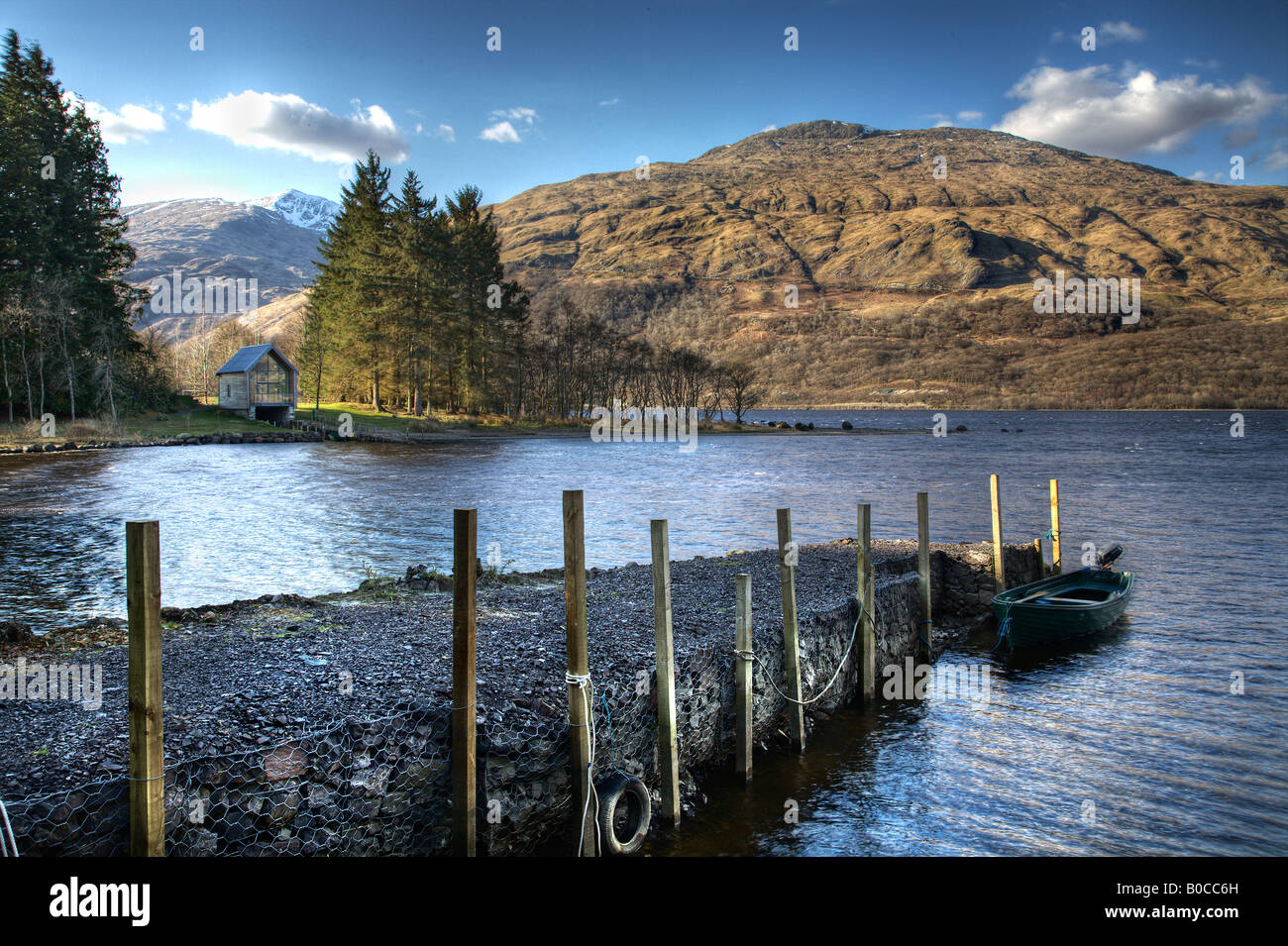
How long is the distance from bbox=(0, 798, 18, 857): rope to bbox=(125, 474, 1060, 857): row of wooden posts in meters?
0.67

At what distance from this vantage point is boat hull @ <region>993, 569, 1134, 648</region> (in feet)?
54.9

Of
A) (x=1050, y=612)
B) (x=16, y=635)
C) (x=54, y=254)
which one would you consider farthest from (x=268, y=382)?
(x=1050, y=612)

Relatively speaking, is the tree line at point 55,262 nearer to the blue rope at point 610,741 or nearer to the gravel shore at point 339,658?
the gravel shore at point 339,658

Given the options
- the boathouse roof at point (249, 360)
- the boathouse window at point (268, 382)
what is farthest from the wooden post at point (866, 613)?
the boathouse window at point (268, 382)

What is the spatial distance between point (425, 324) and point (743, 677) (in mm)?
73107

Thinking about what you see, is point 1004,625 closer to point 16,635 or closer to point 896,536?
Result: point 896,536

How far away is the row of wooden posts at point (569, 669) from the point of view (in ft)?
18.0

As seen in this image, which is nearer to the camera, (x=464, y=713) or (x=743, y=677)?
(x=464, y=713)

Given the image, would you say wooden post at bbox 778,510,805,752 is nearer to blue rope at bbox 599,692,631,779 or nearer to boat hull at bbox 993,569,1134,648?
blue rope at bbox 599,692,631,779

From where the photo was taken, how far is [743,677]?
10.3 metres

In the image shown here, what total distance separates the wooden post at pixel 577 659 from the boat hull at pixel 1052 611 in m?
12.3

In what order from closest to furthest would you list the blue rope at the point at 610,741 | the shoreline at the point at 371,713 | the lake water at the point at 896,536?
the shoreline at the point at 371,713, the blue rope at the point at 610,741, the lake water at the point at 896,536
